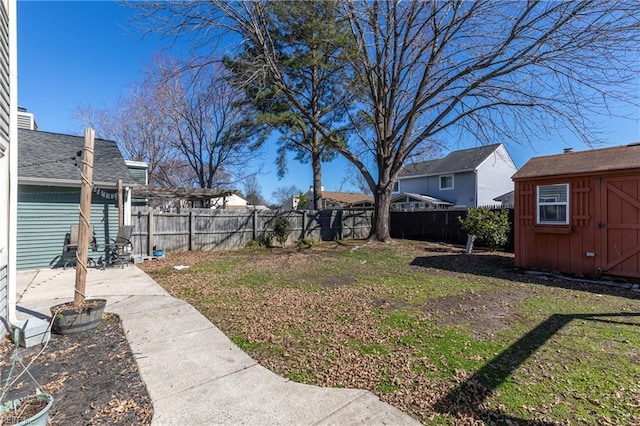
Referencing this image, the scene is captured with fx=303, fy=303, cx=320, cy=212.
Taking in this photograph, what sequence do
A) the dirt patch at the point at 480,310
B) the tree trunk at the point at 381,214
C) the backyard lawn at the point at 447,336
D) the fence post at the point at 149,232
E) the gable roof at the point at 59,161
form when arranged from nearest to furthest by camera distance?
the backyard lawn at the point at 447,336, the dirt patch at the point at 480,310, the gable roof at the point at 59,161, the fence post at the point at 149,232, the tree trunk at the point at 381,214

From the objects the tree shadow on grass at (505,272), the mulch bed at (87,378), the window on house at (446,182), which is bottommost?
the mulch bed at (87,378)

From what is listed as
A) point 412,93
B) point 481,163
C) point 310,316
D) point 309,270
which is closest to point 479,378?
point 310,316

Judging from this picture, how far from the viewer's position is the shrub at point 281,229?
41.3 feet

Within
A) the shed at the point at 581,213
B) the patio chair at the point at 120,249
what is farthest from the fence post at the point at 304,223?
the shed at the point at 581,213

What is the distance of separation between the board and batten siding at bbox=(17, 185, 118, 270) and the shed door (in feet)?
39.1

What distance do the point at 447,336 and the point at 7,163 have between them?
543cm

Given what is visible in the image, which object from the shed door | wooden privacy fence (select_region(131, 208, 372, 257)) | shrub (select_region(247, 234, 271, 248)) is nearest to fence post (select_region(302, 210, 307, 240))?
wooden privacy fence (select_region(131, 208, 372, 257))

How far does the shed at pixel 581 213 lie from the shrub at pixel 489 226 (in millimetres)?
2613

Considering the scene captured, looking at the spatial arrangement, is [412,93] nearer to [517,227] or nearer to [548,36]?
[548,36]

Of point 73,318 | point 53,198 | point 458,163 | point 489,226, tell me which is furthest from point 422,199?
point 73,318

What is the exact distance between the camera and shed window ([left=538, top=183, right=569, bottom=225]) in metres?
6.81

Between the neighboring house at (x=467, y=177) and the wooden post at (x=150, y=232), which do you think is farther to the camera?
the neighboring house at (x=467, y=177)

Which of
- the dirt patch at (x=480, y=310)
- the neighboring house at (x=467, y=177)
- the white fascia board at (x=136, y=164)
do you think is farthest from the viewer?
the neighboring house at (x=467, y=177)

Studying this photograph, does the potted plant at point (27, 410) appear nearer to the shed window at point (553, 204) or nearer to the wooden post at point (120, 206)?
the wooden post at point (120, 206)
